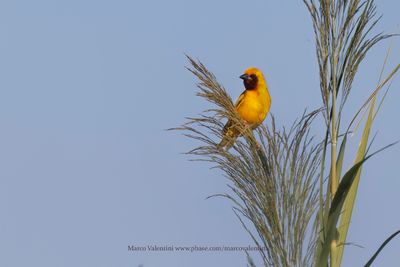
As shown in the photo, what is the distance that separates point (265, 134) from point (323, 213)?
0.36 meters

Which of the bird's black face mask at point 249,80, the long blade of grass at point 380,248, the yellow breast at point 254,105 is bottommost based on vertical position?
the long blade of grass at point 380,248

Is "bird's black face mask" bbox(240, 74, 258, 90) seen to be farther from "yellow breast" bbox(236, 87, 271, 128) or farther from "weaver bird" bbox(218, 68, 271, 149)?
"yellow breast" bbox(236, 87, 271, 128)

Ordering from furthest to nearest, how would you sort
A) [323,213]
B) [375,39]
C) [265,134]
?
[265,134]
[375,39]
[323,213]

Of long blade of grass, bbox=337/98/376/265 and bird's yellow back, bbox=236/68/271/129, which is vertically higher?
bird's yellow back, bbox=236/68/271/129

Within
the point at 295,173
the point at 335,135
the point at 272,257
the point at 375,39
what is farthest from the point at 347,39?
the point at 272,257

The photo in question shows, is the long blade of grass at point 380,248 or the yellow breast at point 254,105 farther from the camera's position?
the yellow breast at point 254,105

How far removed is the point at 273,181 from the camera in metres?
1.91

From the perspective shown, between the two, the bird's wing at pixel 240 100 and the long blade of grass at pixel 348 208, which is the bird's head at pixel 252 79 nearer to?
the bird's wing at pixel 240 100

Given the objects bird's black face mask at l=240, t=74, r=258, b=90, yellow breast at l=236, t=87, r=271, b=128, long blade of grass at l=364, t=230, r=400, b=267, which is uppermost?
bird's black face mask at l=240, t=74, r=258, b=90

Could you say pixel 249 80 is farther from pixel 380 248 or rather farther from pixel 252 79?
pixel 380 248

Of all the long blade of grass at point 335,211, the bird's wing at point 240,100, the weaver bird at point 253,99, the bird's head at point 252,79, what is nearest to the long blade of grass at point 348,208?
the long blade of grass at point 335,211

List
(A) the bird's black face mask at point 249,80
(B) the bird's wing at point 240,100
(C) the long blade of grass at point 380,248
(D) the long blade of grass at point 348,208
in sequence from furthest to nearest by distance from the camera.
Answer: (A) the bird's black face mask at point 249,80
(B) the bird's wing at point 240,100
(D) the long blade of grass at point 348,208
(C) the long blade of grass at point 380,248

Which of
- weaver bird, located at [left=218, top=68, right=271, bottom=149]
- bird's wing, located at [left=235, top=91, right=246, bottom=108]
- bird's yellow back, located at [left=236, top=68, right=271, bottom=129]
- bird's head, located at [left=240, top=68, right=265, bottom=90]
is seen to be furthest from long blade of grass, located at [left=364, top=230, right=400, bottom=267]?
bird's head, located at [left=240, top=68, right=265, bottom=90]

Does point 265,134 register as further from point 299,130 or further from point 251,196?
point 251,196
